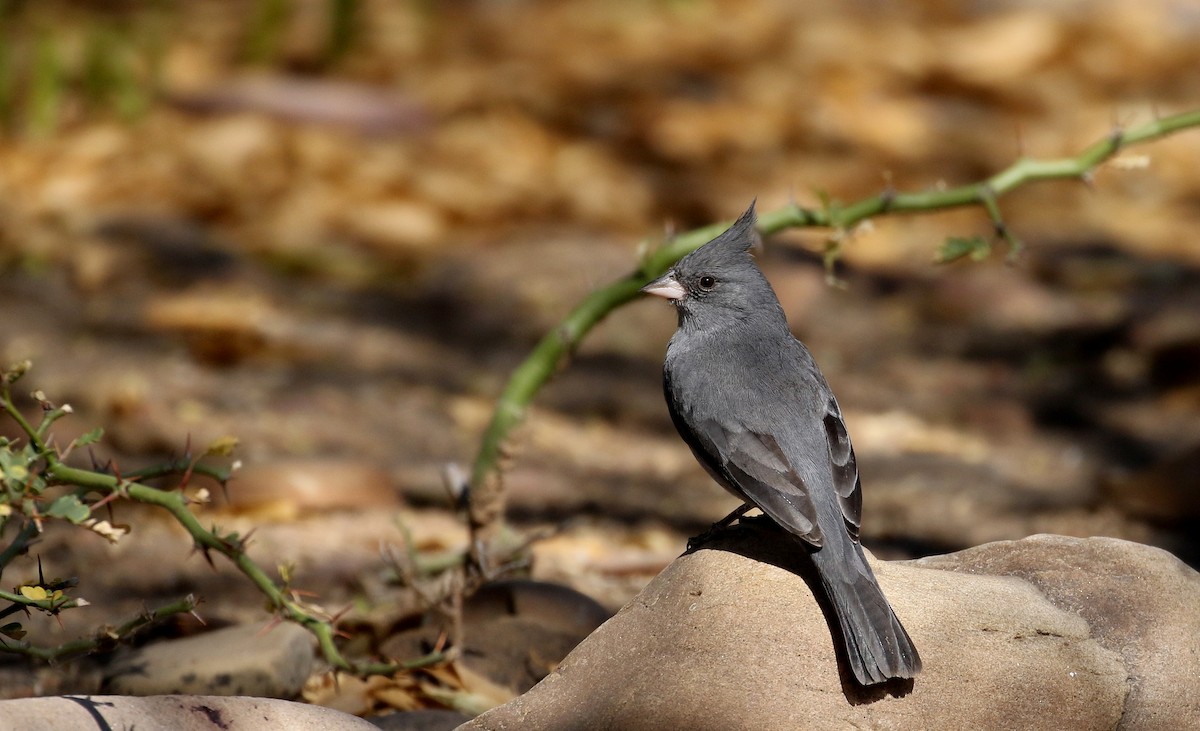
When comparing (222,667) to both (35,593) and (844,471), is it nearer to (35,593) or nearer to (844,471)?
(35,593)

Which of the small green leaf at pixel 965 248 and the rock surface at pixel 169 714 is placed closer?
the rock surface at pixel 169 714

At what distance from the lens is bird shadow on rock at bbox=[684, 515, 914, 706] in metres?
2.40

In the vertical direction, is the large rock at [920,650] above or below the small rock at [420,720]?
above

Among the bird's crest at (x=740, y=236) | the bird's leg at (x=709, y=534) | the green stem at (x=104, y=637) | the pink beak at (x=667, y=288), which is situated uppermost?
the bird's crest at (x=740, y=236)

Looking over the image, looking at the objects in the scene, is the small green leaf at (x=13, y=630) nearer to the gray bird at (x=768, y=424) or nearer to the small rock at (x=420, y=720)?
the small rock at (x=420, y=720)

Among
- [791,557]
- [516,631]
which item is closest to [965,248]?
[791,557]

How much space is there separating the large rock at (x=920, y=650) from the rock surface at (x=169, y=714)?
0.31 metres

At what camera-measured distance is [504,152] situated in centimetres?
694

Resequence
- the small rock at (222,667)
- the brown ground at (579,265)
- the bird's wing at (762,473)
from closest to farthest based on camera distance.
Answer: the bird's wing at (762,473) < the small rock at (222,667) < the brown ground at (579,265)

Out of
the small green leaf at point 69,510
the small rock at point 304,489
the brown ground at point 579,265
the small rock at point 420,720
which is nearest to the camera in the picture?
the small green leaf at point 69,510

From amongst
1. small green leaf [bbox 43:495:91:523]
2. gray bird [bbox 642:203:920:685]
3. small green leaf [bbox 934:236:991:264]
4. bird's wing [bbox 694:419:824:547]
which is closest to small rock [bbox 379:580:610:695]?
gray bird [bbox 642:203:920:685]

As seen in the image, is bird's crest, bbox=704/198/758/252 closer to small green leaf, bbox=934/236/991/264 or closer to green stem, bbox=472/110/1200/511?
green stem, bbox=472/110/1200/511

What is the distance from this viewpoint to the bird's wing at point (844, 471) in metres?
2.75

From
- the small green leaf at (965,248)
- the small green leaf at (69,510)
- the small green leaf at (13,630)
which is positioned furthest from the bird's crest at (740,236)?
the small green leaf at (13,630)
